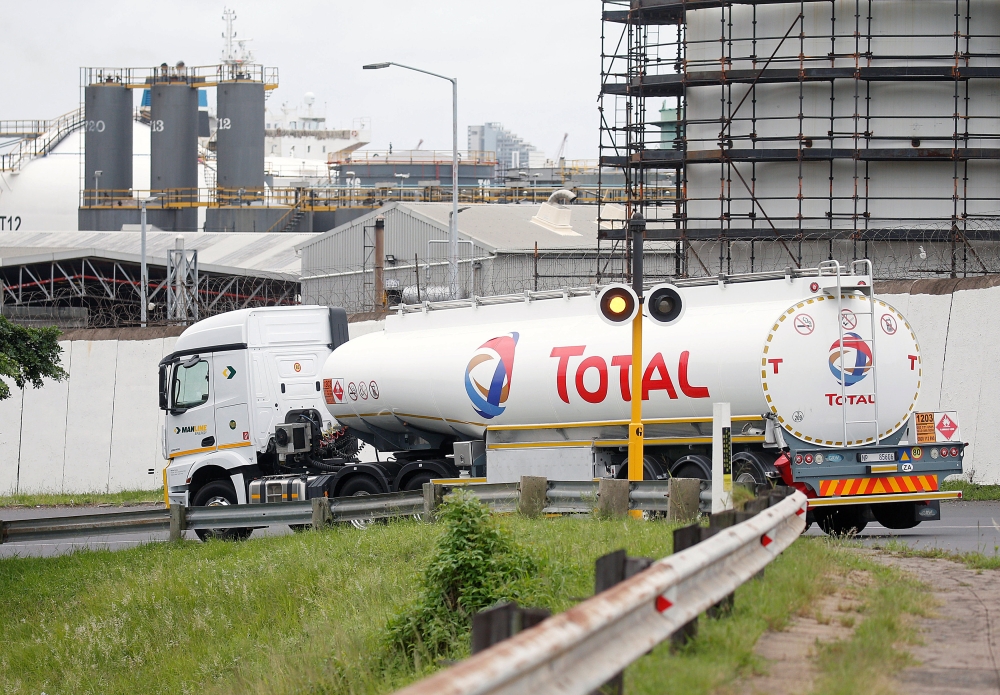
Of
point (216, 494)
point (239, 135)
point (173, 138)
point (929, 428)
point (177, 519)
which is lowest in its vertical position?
point (177, 519)

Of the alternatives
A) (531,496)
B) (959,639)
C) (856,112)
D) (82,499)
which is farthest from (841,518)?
(82,499)

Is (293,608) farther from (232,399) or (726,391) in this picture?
(232,399)

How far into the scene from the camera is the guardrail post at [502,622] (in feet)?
15.7

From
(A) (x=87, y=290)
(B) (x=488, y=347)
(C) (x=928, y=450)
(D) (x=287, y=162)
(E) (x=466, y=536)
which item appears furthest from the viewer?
(D) (x=287, y=162)

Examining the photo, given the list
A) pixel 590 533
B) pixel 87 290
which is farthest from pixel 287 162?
pixel 590 533

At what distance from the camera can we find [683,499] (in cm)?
1375

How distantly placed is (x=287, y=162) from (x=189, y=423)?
414ft

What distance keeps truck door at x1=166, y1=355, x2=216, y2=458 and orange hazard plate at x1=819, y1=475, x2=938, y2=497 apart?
36.7 feet

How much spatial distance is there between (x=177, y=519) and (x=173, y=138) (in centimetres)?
7537

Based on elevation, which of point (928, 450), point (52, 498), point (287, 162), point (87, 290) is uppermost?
point (287, 162)

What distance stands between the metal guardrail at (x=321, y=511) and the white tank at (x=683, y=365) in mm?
1835

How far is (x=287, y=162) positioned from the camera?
14488cm

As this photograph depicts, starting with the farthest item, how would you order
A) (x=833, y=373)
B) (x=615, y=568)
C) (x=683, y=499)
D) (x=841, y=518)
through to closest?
1. (x=841, y=518)
2. (x=833, y=373)
3. (x=683, y=499)
4. (x=615, y=568)

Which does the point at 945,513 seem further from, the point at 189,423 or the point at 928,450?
the point at 189,423
